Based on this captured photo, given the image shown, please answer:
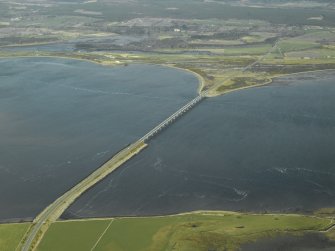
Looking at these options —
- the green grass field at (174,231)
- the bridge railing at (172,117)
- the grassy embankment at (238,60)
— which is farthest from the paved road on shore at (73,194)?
the grassy embankment at (238,60)

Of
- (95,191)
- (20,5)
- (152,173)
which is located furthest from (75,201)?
(20,5)

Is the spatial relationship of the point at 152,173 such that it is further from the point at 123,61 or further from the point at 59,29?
the point at 59,29

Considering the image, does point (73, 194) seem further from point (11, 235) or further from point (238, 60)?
point (238, 60)

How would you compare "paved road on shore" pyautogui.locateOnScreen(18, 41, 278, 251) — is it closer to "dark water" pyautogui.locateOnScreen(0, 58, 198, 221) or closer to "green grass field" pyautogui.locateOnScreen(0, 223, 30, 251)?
"green grass field" pyautogui.locateOnScreen(0, 223, 30, 251)

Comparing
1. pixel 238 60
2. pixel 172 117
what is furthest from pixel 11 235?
pixel 238 60

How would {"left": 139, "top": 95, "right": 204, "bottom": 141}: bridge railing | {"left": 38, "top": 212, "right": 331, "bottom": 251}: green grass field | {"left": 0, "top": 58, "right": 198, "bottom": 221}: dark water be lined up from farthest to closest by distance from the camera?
{"left": 139, "top": 95, "right": 204, "bottom": 141}: bridge railing
{"left": 0, "top": 58, "right": 198, "bottom": 221}: dark water
{"left": 38, "top": 212, "right": 331, "bottom": 251}: green grass field

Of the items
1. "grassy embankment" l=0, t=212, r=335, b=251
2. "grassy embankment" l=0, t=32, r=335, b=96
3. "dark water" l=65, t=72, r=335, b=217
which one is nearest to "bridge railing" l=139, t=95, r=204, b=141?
"dark water" l=65, t=72, r=335, b=217
